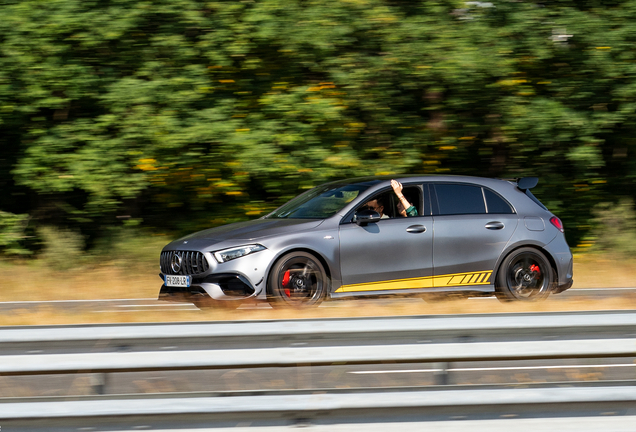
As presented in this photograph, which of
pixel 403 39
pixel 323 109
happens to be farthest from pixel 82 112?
pixel 403 39

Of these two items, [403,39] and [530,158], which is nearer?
[403,39]

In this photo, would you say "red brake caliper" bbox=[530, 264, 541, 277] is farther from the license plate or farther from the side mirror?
the license plate

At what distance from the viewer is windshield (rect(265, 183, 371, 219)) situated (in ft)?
25.3

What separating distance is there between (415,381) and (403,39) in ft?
25.1

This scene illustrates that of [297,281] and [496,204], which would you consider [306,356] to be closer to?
[297,281]

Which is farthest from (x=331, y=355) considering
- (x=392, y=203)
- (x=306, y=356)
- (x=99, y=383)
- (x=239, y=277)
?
(x=392, y=203)

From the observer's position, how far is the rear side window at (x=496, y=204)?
8.03m

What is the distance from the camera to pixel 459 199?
7984mm

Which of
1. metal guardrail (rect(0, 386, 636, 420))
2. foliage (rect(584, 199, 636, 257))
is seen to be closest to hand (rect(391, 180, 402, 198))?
metal guardrail (rect(0, 386, 636, 420))

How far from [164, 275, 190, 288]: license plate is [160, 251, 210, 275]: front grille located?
9 centimetres

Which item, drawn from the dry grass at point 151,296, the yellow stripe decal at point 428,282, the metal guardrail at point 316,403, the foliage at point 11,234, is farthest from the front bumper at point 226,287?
the foliage at point 11,234

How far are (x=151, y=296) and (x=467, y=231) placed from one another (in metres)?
3.94

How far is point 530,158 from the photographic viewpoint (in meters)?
12.9

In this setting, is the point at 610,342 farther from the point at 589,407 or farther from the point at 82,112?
the point at 82,112
